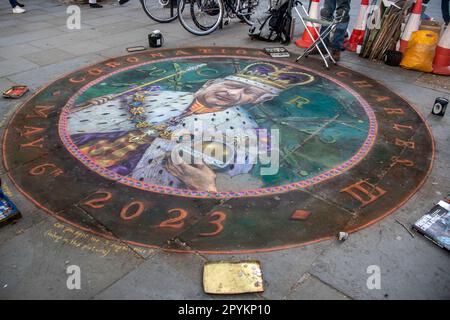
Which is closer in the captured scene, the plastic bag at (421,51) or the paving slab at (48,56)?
the plastic bag at (421,51)

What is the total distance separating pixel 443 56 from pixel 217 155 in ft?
15.0

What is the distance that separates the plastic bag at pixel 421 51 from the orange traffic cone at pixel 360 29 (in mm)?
1006

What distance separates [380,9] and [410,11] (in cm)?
51

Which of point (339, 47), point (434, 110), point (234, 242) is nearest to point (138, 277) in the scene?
point (234, 242)

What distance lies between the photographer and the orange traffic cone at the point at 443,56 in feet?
18.4

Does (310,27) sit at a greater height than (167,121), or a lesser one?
greater

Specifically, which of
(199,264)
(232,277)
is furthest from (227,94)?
(232,277)

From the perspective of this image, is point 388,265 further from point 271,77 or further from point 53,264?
point 271,77

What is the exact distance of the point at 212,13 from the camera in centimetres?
756

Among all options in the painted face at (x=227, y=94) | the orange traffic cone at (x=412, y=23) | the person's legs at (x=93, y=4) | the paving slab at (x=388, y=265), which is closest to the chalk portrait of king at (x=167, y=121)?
the painted face at (x=227, y=94)

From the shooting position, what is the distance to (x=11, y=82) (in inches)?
211

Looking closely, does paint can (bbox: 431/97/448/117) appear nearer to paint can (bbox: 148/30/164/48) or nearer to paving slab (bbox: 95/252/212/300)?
paving slab (bbox: 95/252/212/300)

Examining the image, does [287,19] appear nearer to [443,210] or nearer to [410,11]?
[410,11]

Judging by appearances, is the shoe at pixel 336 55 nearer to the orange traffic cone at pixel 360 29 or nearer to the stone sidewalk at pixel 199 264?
the orange traffic cone at pixel 360 29
